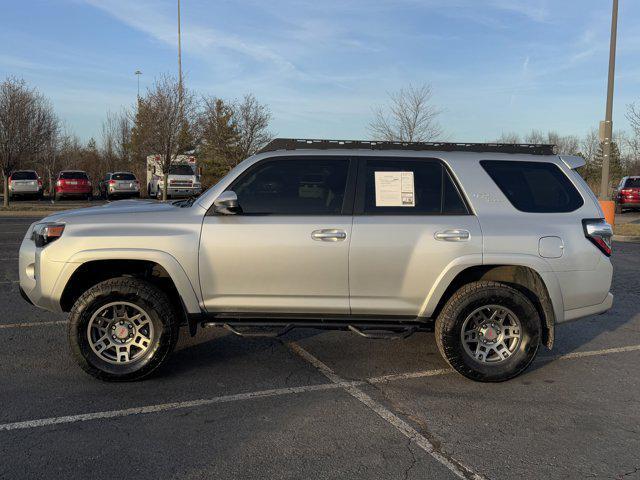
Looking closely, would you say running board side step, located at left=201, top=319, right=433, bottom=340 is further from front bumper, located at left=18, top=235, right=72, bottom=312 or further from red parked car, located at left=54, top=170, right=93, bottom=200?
red parked car, located at left=54, top=170, right=93, bottom=200

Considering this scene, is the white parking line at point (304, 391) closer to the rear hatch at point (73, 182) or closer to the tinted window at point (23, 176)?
the rear hatch at point (73, 182)

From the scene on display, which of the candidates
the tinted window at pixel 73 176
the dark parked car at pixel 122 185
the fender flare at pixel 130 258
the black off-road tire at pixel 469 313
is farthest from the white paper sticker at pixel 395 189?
the tinted window at pixel 73 176

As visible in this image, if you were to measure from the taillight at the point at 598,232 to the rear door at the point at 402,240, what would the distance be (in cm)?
93

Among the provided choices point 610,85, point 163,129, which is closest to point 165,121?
point 163,129

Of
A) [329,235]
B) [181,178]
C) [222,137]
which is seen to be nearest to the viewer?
[329,235]

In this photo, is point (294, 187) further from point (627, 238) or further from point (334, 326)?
point (627, 238)

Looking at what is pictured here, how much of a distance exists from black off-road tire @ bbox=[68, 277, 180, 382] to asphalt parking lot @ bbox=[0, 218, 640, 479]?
12cm

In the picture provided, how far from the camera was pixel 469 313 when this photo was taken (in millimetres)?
4520

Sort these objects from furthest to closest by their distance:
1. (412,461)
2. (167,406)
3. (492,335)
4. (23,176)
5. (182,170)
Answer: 1. (182,170)
2. (23,176)
3. (492,335)
4. (167,406)
5. (412,461)

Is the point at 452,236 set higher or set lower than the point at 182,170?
lower

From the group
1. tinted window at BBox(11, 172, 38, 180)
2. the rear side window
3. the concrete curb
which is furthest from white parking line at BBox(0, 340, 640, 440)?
tinted window at BBox(11, 172, 38, 180)

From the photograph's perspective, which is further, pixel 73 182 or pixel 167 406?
pixel 73 182

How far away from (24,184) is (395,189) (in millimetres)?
29363

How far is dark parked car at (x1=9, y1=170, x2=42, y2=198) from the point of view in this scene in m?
28.9
